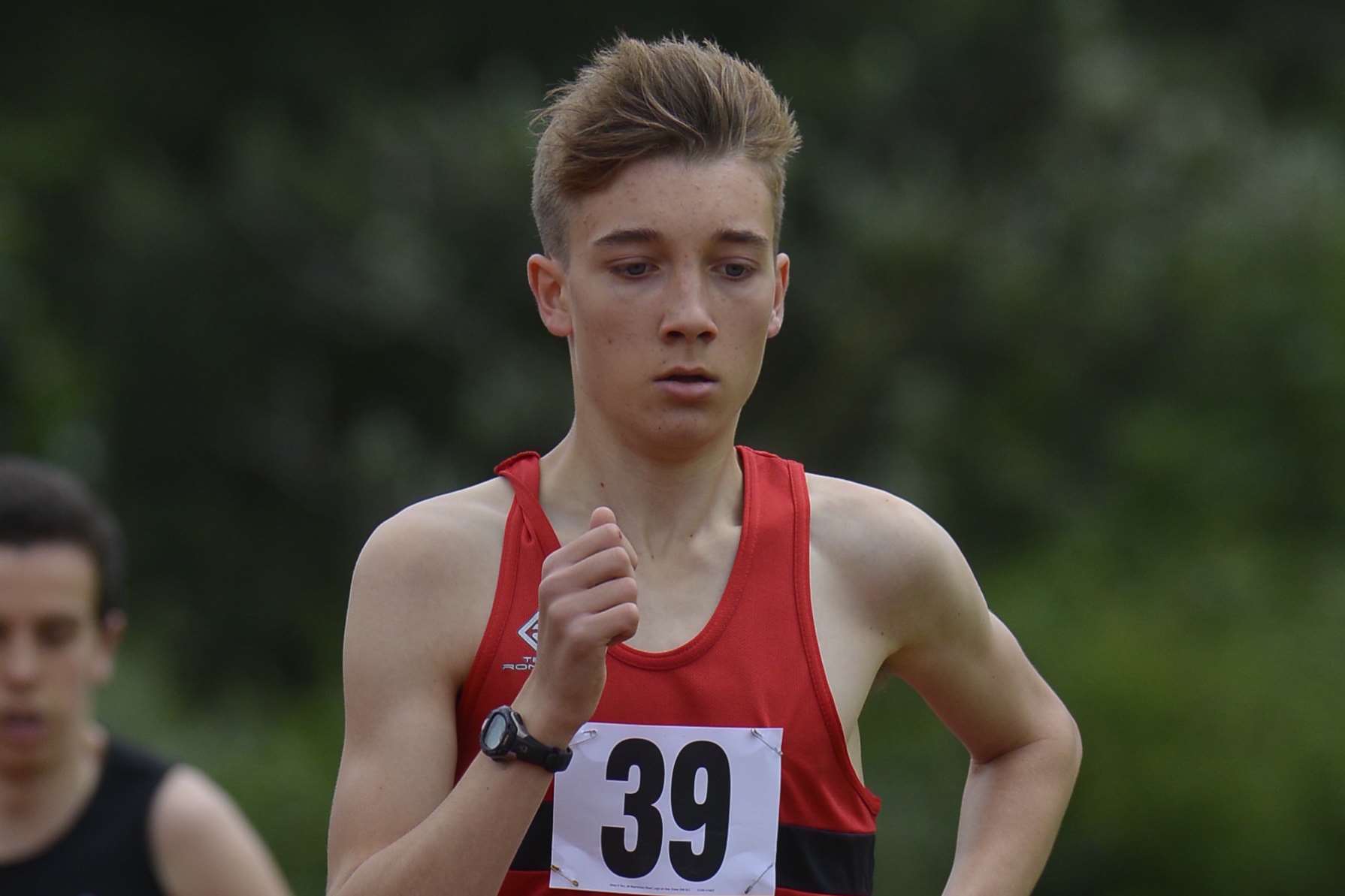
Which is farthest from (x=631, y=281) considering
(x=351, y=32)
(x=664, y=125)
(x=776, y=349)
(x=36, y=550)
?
(x=351, y=32)

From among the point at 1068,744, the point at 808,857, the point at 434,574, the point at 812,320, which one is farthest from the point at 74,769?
the point at 812,320

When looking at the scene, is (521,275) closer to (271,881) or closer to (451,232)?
(451,232)

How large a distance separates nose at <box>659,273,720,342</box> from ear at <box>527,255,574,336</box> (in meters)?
0.22

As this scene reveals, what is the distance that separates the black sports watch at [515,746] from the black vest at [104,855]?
0.45 metres

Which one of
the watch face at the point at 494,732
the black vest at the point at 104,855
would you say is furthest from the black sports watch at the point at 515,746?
the black vest at the point at 104,855

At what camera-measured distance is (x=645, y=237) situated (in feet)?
10.7

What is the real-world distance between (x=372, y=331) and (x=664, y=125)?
417 inches

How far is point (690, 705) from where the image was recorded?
10.4 ft

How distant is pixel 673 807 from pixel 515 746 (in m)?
0.34

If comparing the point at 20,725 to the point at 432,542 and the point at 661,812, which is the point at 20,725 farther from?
the point at 661,812

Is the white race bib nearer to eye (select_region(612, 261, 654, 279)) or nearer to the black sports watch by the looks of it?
the black sports watch

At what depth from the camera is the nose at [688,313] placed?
3.20 metres

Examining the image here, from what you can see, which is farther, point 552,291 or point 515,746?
point 552,291

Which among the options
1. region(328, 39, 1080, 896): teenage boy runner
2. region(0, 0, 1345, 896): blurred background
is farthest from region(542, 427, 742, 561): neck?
region(0, 0, 1345, 896): blurred background
